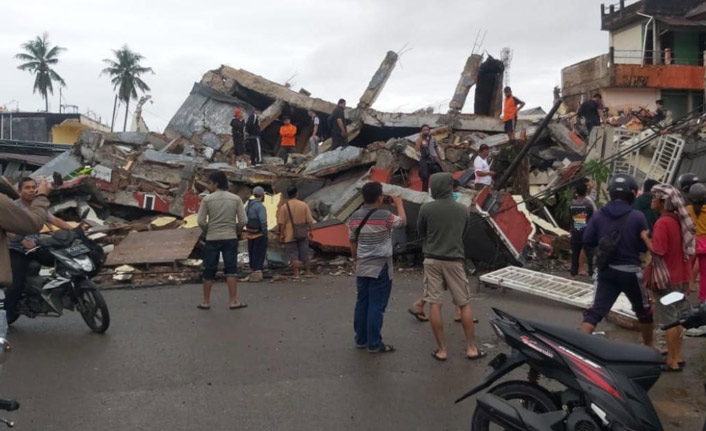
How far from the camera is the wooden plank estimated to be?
10859mm

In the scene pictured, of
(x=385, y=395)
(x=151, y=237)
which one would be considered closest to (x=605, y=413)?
(x=385, y=395)

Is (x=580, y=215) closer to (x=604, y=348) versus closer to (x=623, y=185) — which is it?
(x=623, y=185)

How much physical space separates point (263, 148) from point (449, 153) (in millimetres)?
7767

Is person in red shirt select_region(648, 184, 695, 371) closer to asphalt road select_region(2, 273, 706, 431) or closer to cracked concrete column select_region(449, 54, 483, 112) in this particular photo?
asphalt road select_region(2, 273, 706, 431)

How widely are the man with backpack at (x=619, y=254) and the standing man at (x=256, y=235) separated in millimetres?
5827

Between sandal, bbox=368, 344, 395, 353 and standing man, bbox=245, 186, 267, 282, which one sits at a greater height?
standing man, bbox=245, 186, 267, 282

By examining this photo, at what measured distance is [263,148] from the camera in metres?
20.8

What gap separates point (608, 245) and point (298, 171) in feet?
35.1

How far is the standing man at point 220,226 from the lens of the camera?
312 inches

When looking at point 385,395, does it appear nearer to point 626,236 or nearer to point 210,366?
point 210,366

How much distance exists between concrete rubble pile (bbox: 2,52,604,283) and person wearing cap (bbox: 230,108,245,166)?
77 centimetres

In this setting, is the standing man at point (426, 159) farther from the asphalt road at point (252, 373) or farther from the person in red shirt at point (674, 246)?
the person in red shirt at point (674, 246)

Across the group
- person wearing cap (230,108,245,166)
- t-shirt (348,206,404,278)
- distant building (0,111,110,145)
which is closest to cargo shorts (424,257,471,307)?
t-shirt (348,206,404,278)

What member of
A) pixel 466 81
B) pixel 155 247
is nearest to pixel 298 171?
pixel 155 247
